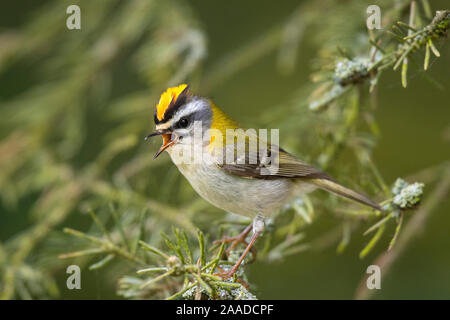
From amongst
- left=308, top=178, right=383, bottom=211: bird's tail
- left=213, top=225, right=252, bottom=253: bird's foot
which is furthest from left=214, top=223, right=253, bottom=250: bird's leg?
left=308, top=178, right=383, bottom=211: bird's tail

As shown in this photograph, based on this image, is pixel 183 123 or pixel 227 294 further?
pixel 183 123

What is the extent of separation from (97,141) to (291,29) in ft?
4.74

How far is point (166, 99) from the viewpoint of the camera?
1.62 meters

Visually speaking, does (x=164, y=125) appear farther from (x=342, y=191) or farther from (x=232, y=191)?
(x=342, y=191)

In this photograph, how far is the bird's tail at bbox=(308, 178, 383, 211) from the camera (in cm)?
142

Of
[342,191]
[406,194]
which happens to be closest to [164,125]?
[342,191]

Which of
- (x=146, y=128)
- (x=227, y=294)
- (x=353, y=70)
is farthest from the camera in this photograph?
(x=146, y=128)

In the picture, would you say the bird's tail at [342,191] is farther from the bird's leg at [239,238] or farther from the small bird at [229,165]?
the bird's leg at [239,238]

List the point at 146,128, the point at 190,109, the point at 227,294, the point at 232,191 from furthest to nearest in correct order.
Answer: the point at 146,128 < the point at 190,109 < the point at 232,191 < the point at 227,294

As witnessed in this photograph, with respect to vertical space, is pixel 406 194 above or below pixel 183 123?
below

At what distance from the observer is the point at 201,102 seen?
178cm

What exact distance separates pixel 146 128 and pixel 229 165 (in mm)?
764

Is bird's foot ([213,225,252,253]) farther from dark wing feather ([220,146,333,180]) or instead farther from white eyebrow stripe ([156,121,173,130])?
white eyebrow stripe ([156,121,173,130])
